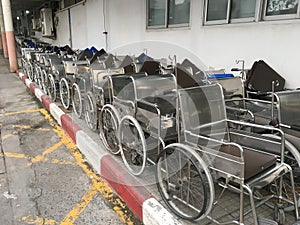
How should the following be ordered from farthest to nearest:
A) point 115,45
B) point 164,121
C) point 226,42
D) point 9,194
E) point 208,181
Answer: point 115,45, point 226,42, point 9,194, point 164,121, point 208,181

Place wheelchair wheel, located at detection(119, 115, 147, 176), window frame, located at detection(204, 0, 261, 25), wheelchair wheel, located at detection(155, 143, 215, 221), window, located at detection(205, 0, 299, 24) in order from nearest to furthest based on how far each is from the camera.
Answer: wheelchair wheel, located at detection(155, 143, 215, 221) < wheelchair wheel, located at detection(119, 115, 147, 176) < window, located at detection(205, 0, 299, 24) < window frame, located at detection(204, 0, 261, 25)

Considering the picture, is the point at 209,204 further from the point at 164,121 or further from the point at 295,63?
the point at 295,63

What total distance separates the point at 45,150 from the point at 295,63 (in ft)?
10.2

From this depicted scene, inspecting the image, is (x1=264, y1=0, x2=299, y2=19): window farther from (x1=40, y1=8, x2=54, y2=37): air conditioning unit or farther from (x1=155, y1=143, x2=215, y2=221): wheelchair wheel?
(x1=40, y1=8, x2=54, y2=37): air conditioning unit

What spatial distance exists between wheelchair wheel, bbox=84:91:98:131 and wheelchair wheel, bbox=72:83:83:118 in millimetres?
197

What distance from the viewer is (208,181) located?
1523 mm

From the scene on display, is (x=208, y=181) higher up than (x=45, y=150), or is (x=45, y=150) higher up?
(x=208, y=181)

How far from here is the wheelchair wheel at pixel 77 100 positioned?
3458 millimetres

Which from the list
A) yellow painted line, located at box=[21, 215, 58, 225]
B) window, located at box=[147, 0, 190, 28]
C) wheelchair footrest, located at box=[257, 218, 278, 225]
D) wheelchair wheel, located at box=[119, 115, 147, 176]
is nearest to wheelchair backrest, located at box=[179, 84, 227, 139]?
wheelchair wheel, located at box=[119, 115, 147, 176]

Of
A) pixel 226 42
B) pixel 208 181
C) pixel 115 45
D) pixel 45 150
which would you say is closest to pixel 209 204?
pixel 208 181

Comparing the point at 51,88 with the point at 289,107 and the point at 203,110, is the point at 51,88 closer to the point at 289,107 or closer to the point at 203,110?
the point at 203,110

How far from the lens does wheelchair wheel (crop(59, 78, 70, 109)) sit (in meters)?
3.92

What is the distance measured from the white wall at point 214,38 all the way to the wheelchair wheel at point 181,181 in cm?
192

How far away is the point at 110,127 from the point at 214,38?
7.08ft
